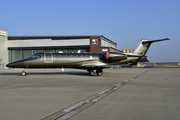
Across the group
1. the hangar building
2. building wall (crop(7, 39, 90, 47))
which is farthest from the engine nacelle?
building wall (crop(7, 39, 90, 47))

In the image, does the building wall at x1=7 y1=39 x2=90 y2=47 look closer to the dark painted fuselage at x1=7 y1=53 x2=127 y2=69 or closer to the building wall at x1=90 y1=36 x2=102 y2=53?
the building wall at x1=90 y1=36 x2=102 y2=53

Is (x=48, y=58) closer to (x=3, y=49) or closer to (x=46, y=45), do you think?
(x=46, y=45)

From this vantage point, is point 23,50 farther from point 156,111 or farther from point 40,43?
point 156,111

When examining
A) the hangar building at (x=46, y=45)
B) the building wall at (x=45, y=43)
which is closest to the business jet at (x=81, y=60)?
the hangar building at (x=46, y=45)

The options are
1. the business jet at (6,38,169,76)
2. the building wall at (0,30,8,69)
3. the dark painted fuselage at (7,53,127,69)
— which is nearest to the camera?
the dark painted fuselage at (7,53,127,69)

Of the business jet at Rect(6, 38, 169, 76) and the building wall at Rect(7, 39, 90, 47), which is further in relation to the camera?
the building wall at Rect(7, 39, 90, 47)

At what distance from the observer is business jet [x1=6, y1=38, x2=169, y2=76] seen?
24.3 m

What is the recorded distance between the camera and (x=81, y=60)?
86.1 ft

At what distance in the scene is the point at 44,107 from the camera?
24.2ft

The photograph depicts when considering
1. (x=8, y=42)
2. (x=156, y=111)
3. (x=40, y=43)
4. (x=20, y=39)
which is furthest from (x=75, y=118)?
(x=20, y=39)

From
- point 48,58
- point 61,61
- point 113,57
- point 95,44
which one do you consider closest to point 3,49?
point 95,44

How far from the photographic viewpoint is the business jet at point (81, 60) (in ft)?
79.8

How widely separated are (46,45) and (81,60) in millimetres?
35974

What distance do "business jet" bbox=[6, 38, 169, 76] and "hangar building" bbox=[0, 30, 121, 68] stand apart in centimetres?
2865
